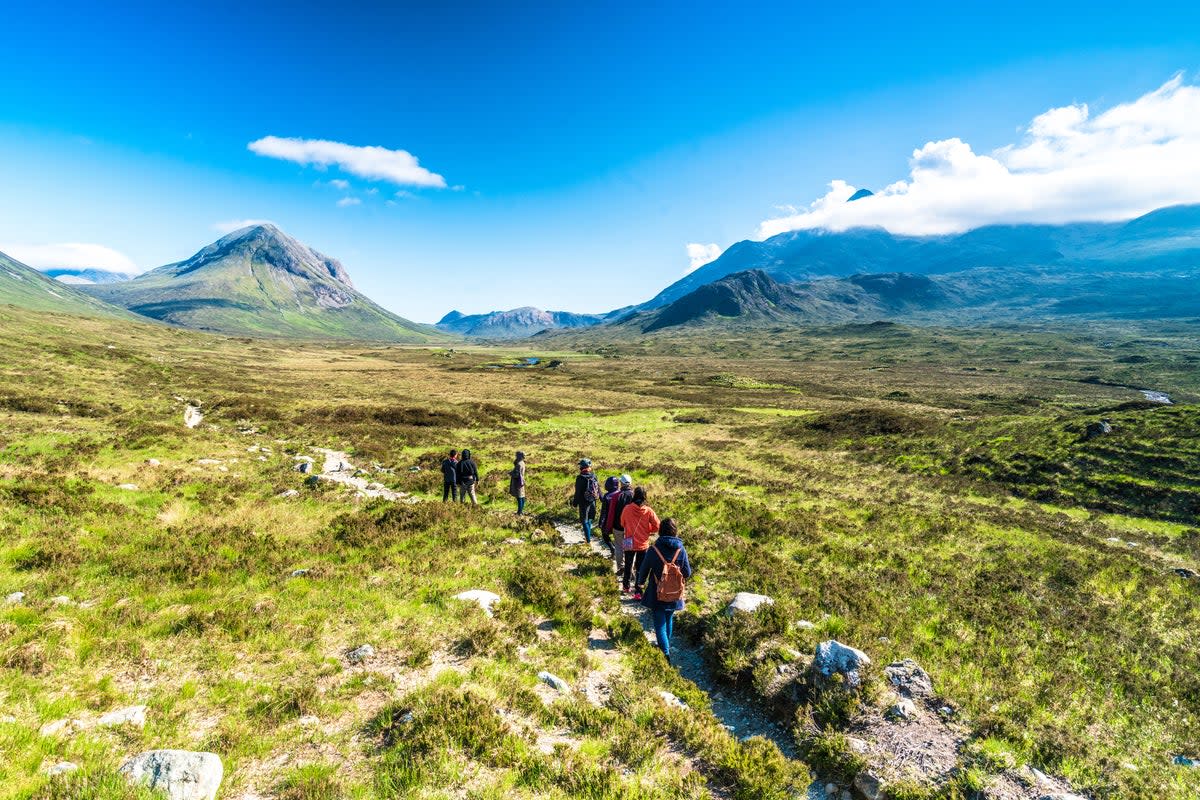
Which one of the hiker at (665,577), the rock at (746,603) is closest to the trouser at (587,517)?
the rock at (746,603)

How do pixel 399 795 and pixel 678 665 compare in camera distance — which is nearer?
A: pixel 399 795

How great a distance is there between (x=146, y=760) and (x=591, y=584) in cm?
919

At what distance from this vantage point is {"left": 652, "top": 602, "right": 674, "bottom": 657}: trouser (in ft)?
33.7

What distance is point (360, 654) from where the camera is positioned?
30.0 feet

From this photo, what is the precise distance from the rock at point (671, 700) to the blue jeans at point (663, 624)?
1.21 m

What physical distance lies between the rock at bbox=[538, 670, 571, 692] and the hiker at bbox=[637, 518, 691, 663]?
2.23 meters

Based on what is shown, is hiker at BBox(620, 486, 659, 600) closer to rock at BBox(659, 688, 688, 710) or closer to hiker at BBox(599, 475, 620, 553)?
hiker at BBox(599, 475, 620, 553)

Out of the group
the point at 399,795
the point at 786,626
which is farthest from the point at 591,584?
the point at 399,795

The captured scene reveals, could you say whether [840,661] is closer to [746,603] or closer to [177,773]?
[746,603]

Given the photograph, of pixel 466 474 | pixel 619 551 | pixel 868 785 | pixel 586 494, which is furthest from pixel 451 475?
pixel 868 785

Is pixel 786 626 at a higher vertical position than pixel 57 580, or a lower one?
lower

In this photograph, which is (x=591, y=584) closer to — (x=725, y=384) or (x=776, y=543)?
(x=776, y=543)

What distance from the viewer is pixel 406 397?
5675 centimetres

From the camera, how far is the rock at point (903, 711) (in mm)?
8266
